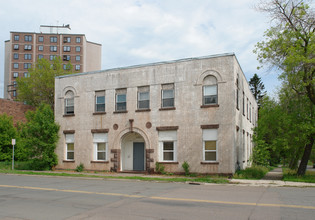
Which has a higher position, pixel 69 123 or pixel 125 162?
pixel 69 123

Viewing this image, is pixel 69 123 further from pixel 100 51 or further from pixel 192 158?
pixel 100 51

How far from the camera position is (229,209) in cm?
932

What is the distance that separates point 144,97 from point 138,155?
432 cm

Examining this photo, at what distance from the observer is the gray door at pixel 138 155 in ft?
75.7

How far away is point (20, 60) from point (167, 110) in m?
78.9

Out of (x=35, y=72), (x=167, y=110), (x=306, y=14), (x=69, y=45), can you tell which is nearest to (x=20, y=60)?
(x=69, y=45)

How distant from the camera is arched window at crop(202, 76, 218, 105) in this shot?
20.2 m

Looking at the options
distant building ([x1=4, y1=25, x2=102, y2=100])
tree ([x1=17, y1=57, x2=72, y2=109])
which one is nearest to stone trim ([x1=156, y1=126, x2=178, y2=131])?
tree ([x1=17, y1=57, x2=72, y2=109])

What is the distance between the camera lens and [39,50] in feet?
292

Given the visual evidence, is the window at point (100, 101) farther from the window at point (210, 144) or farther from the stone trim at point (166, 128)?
the window at point (210, 144)

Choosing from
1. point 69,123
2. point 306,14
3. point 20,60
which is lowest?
point 69,123

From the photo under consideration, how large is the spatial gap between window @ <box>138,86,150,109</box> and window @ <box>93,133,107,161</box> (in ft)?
12.3

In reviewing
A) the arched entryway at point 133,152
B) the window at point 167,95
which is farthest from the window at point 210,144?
the arched entryway at point 133,152

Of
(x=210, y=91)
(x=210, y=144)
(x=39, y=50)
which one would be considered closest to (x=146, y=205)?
(x=210, y=144)
